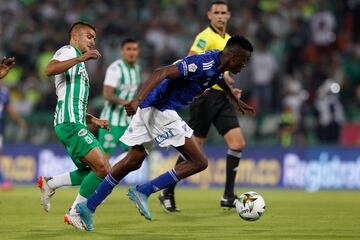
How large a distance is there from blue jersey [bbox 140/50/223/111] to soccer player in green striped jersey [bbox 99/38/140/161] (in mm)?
4739

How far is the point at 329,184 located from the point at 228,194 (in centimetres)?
711

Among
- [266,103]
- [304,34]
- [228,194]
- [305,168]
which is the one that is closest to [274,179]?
[305,168]

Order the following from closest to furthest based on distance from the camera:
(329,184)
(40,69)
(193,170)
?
(193,170) → (329,184) → (40,69)

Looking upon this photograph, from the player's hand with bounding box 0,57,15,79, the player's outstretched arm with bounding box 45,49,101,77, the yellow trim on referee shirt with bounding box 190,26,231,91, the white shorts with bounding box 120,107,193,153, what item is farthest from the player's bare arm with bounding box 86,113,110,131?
the yellow trim on referee shirt with bounding box 190,26,231,91

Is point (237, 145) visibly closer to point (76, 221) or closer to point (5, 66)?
point (76, 221)

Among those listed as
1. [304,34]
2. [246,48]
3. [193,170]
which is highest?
[304,34]

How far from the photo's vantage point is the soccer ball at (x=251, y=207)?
1023cm

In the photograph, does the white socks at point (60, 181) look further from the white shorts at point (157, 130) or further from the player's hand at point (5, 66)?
the player's hand at point (5, 66)

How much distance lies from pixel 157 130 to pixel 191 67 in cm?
83

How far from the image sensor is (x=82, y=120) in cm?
1011

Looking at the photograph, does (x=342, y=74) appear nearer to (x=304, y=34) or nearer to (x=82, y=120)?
A: (x=304, y=34)

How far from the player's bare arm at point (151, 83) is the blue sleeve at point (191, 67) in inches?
2.8

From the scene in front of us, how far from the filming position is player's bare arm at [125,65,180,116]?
29.6 feet

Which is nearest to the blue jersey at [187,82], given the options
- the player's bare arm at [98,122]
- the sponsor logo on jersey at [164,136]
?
the sponsor logo on jersey at [164,136]
